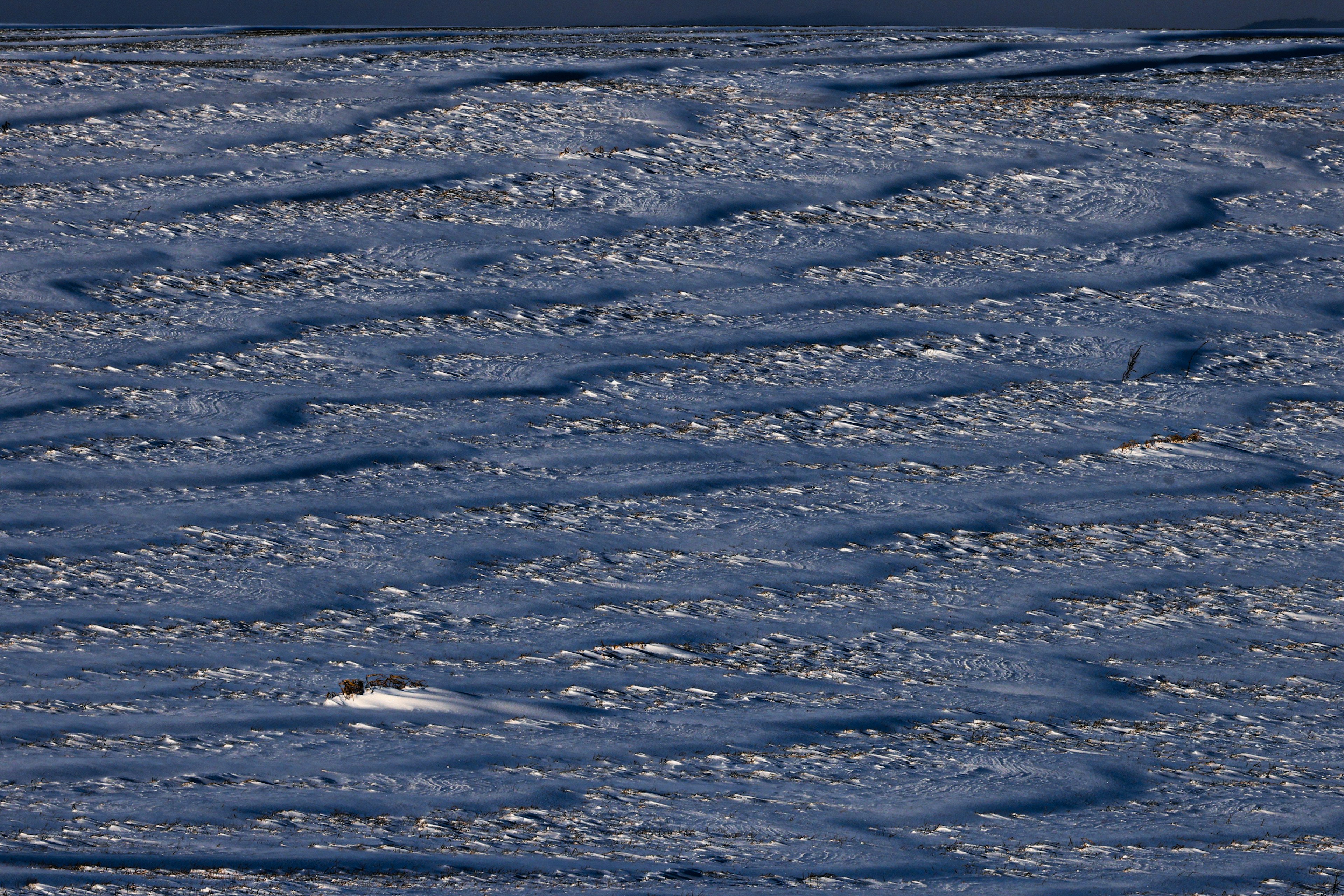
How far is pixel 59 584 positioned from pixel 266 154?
9.53 ft

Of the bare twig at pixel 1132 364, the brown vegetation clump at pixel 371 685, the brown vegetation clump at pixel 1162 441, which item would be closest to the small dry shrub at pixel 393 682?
the brown vegetation clump at pixel 371 685

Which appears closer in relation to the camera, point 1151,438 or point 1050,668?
point 1050,668

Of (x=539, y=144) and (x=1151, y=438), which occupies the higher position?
(x=539, y=144)

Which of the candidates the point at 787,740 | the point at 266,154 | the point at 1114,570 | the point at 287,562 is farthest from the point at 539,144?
the point at 787,740

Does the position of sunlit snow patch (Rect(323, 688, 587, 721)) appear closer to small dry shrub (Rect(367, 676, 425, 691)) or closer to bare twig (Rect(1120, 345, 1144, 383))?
small dry shrub (Rect(367, 676, 425, 691))

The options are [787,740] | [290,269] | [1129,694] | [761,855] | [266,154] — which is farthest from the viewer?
[266,154]

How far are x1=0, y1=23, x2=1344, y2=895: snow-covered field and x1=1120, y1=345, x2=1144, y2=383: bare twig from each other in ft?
0.20

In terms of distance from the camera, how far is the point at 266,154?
5.84 metres

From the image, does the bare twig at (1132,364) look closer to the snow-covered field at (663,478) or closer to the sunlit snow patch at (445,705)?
the snow-covered field at (663,478)

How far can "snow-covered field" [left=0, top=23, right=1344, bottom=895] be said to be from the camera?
2717 mm

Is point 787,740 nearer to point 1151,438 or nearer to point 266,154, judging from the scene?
point 1151,438

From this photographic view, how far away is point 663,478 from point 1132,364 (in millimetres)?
1901

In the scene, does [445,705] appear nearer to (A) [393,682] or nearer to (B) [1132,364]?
(A) [393,682]

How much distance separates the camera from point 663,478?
13.5ft
